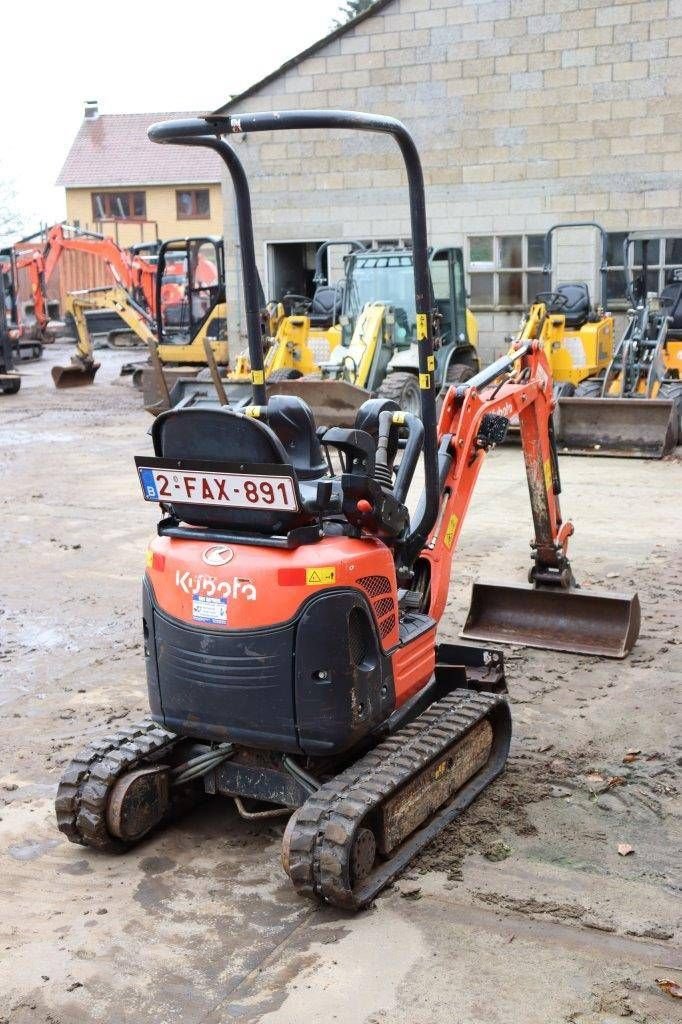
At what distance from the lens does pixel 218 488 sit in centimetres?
393

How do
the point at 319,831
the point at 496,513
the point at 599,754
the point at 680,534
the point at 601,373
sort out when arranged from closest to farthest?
the point at 319,831
the point at 599,754
the point at 680,534
the point at 496,513
the point at 601,373

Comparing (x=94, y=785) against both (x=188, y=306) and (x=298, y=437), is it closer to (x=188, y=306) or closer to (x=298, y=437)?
(x=298, y=437)

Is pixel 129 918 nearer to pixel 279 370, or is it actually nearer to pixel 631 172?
pixel 279 370

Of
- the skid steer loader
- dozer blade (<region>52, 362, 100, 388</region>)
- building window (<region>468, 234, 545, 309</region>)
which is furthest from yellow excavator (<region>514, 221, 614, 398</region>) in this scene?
dozer blade (<region>52, 362, 100, 388</region>)

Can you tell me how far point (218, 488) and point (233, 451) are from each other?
135mm

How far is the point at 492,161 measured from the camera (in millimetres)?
16766

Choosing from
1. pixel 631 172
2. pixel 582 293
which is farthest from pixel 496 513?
pixel 631 172

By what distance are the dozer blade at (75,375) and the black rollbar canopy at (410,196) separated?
1687 centimetres

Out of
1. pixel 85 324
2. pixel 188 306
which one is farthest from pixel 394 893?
→ pixel 85 324

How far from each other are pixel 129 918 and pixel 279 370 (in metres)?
11.9

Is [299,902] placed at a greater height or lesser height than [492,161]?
lesser

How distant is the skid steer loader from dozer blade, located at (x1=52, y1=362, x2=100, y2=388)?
1030 centimetres

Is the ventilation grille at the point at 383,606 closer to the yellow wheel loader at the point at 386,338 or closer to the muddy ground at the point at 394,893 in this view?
the muddy ground at the point at 394,893

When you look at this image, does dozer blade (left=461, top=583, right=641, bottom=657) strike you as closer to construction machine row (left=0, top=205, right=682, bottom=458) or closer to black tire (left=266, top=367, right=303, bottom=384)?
construction machine row (left=0, top=205, right=682, bottom=458)
